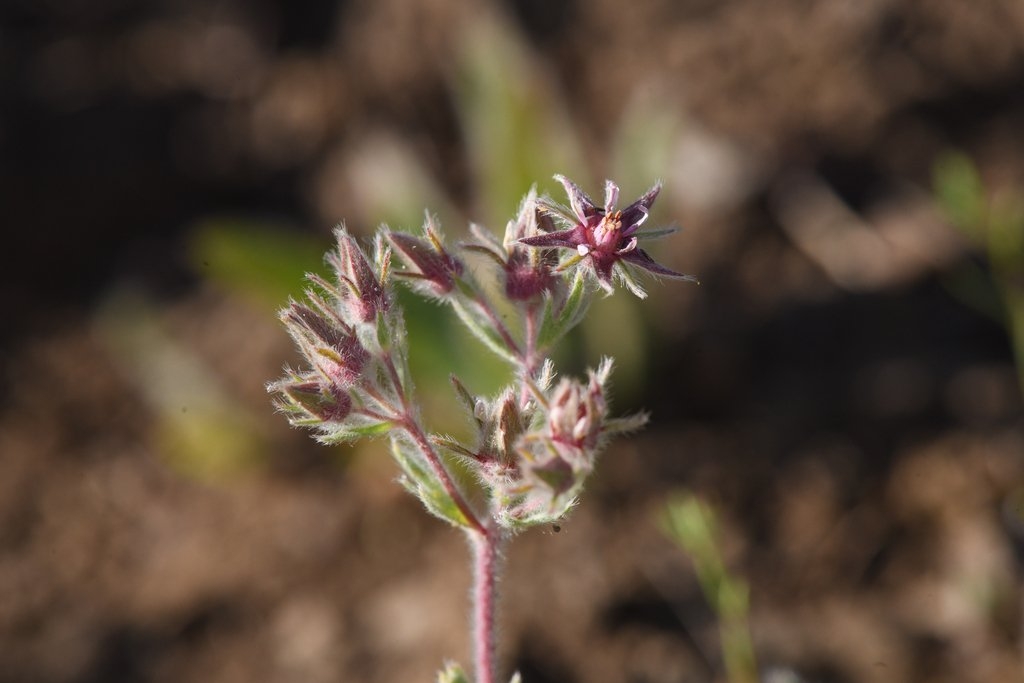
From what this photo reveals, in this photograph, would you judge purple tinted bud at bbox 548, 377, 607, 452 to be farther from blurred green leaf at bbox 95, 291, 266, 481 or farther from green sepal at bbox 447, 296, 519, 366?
blurred green leaf at bbox 95, 291, 266, 481

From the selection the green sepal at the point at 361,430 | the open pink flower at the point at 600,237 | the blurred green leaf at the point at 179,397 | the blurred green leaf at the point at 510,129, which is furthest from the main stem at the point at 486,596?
the blurred green leaf at the point at 179,397

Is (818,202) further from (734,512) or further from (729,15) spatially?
(734,512)

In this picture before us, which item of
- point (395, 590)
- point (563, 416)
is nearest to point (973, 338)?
point (395, 590)

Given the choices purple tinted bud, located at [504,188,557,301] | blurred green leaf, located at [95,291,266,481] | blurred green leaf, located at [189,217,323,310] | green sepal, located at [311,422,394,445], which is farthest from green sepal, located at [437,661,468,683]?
blurred green leaf, located at [95,291,266,481]

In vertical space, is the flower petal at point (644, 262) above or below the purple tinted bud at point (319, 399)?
below

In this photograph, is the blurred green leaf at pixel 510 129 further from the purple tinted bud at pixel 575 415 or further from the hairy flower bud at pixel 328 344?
the purple tinted bud at pixel 575 415

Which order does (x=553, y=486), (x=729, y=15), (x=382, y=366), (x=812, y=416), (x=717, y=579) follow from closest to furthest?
(x=553, y=486) < (x=382, y=366) < (x=717, y=579) < (x=812, y=416) < (x=729, y=15)
